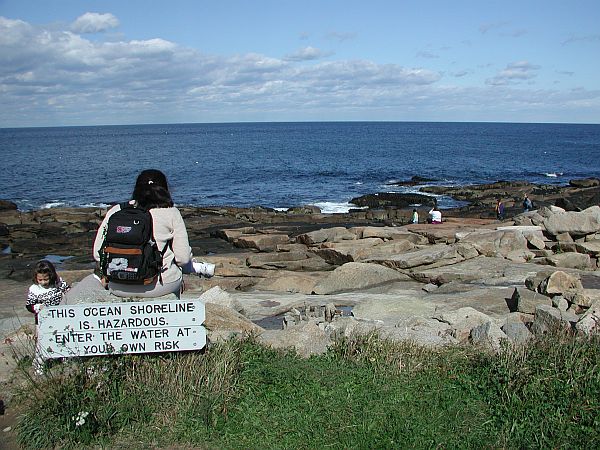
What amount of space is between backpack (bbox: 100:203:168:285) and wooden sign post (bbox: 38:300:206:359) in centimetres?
31

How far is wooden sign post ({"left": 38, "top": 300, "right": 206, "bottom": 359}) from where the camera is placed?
516 cm

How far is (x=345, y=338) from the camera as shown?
21.8ft

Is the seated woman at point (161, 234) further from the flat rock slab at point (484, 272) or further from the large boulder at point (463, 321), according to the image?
the flat rock slab at point (484, 272)

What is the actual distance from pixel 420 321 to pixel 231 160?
75.1 metres

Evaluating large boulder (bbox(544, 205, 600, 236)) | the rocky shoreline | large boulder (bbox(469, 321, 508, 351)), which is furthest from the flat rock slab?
large boulder (bbox(469, 321, 508, 351))

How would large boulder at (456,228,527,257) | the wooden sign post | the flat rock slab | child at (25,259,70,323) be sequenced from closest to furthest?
1. the wooden sign post
2. child at (25,259,70,323)
3. the flat rock slab
4. large boulder at (456,228,527,257)

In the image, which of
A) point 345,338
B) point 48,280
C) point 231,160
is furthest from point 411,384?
point 231,160

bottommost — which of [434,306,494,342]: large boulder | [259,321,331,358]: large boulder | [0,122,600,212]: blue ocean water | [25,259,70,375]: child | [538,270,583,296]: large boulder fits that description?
[0,122,600,212]: blue ocean water

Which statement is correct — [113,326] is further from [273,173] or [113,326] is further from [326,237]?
[273,173]

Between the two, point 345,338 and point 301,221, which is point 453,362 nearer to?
point 345,338

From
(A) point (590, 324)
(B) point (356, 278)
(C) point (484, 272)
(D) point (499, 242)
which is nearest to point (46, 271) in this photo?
(A) point (590, 324)

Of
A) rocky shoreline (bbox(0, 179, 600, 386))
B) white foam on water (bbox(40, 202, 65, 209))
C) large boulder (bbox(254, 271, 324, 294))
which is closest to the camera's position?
rocky shoreline (bbox(0, 179, 600, 386))

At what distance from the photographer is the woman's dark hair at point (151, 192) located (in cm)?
530

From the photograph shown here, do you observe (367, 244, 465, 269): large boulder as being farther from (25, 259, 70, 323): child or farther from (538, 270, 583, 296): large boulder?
(25, 259, 70, 323): child
